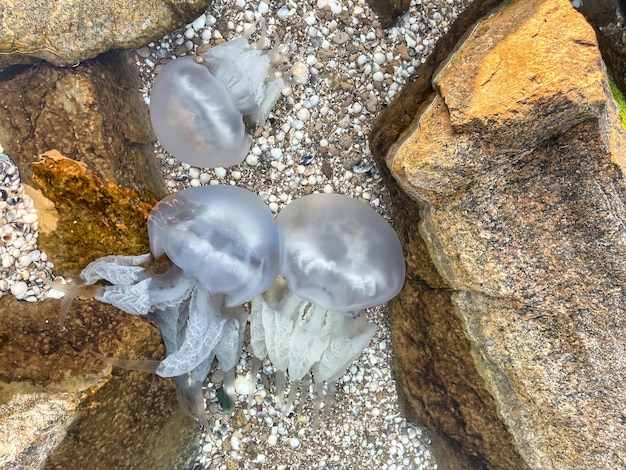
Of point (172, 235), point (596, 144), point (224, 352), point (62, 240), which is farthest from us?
point (224, 352)

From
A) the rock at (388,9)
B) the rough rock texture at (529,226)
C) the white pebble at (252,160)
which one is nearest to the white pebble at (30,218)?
the white pebble at (252,160)

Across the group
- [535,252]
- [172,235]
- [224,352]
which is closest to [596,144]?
[535,252]

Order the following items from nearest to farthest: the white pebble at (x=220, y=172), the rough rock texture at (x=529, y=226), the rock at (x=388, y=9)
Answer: the rough rock texture at (x=529, y=226), the rock at (x=388, y=9), the white pebble at (x=220, y=172)

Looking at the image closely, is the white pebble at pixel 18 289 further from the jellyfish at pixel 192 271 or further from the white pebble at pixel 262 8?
the white pebble at pixel 262 8

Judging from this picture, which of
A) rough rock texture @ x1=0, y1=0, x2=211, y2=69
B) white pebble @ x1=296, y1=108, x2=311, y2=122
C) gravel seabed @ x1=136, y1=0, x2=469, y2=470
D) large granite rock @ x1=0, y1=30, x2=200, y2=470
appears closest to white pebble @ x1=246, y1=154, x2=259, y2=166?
gravel seabed @ x1=136, y1=0, x2=469, y2=470

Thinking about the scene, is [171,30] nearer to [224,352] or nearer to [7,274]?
[7,274]

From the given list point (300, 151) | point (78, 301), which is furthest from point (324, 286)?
point (78, 301)

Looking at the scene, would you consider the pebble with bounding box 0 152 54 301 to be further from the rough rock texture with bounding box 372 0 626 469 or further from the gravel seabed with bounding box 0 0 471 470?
the rough rock texture with bounding box 372 0 626 469
